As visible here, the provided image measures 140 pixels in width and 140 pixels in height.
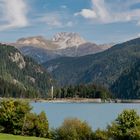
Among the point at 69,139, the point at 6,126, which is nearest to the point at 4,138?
the point at 69,139

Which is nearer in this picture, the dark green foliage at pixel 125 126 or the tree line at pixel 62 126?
the dark green foliage at pixel 125 126

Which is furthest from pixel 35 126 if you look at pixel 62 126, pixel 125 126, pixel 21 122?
pixel 125 126

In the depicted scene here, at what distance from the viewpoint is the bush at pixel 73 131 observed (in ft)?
262

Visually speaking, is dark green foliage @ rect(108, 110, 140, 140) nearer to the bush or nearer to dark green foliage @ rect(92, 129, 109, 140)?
dark green foliage @ rect(92, 129, 109, 140)

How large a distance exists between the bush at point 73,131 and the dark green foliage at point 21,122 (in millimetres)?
3671

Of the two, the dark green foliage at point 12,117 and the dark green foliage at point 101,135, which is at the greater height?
the dark green foliage at point 12,117

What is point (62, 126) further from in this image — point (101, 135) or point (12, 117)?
point (12, 117)

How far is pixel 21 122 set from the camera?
84.8m

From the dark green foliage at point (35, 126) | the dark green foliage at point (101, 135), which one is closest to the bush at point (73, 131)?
the dark green foliage at point (101, 135)

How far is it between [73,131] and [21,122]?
10463mm

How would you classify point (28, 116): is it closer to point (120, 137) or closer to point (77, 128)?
point (77, 128)

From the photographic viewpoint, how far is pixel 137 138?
7325cm

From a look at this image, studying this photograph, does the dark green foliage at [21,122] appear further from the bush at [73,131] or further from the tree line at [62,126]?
the bush at [73,131]

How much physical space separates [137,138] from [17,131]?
22.5 meters
